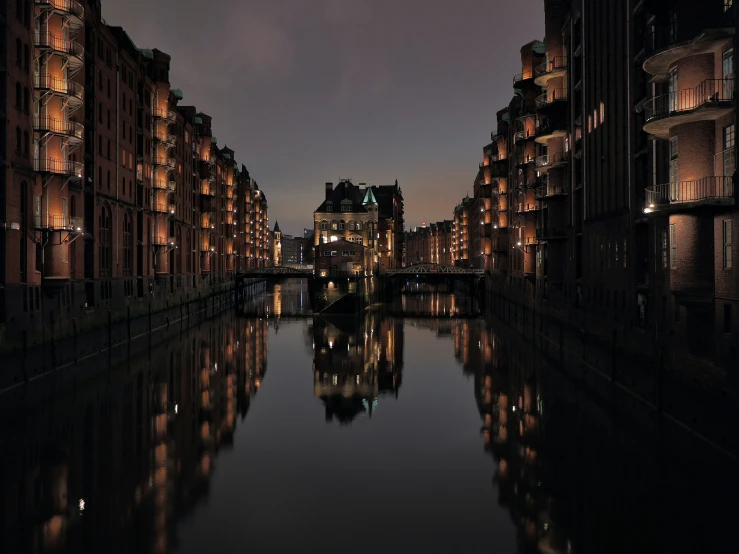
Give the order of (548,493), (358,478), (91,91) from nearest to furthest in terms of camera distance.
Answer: (548,493) → (358,478) → (91,91)

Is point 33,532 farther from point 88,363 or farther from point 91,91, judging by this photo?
point 91,91

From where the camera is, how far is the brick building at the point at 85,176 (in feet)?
118

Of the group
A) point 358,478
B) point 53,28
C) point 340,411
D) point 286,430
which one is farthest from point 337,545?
point 53,28

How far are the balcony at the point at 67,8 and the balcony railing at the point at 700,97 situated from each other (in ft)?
113

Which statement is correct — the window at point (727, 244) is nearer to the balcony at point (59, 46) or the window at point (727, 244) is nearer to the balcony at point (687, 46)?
the balcony at point (687, 46)

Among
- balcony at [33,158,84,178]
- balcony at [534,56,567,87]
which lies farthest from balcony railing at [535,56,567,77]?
balcony at [33,158,84,178]

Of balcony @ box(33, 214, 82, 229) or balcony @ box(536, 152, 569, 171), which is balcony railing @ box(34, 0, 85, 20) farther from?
balcony @ box(536, 152, 569, 171)

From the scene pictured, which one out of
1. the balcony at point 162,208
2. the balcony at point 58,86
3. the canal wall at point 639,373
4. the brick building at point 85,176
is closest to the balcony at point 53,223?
the brick building at point 85,176

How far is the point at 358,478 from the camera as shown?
2105 cm

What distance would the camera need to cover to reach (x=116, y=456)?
72.8 feet

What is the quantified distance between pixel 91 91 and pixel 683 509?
47838 millimetres

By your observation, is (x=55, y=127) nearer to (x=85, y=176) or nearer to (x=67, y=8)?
(x=67, y=8)

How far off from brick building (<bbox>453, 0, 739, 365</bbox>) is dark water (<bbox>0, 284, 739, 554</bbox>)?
17.6 ft

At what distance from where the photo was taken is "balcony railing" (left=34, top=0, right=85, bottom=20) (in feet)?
125
